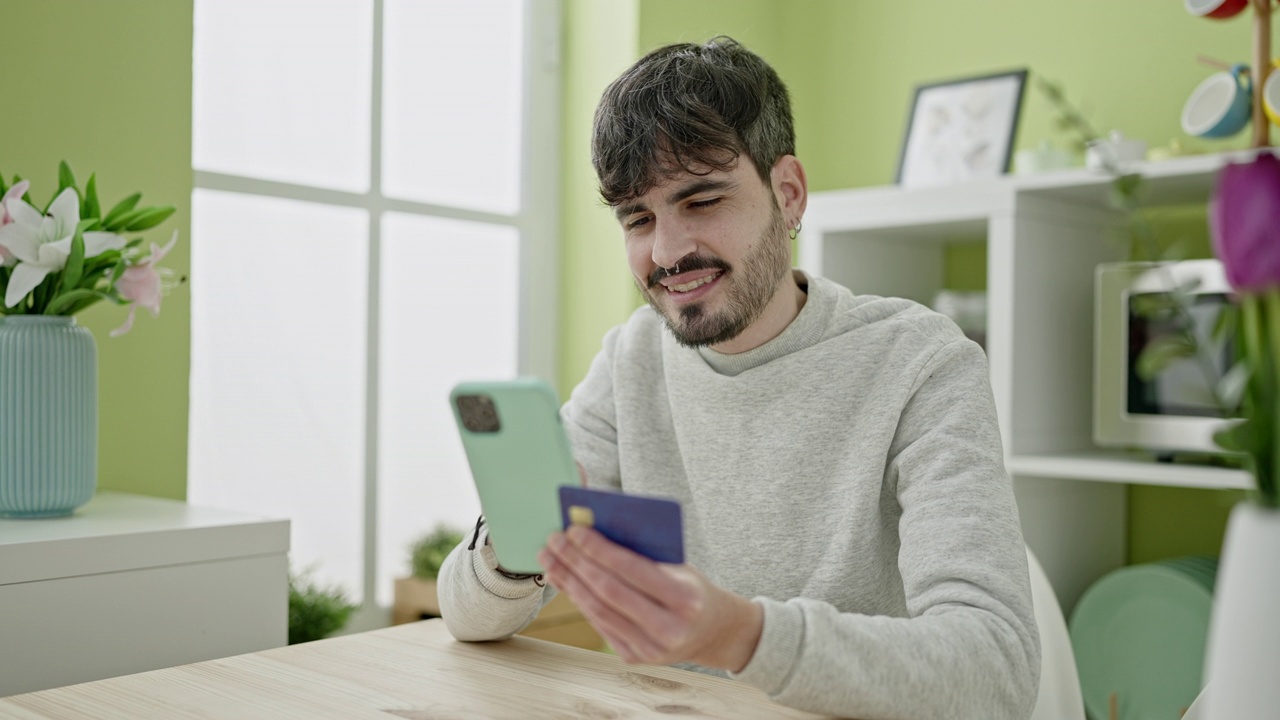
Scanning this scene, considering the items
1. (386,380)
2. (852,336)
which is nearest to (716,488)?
(852,336)

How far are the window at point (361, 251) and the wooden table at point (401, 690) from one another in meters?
1.25

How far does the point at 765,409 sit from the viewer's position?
1302 mm

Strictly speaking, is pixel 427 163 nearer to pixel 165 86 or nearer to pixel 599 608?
pixel 165 86

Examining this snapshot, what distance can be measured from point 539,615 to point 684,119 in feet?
4.58

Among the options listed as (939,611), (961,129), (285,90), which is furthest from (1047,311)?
(285,90)

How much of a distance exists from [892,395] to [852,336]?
109 millimetres

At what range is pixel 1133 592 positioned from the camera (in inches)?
84.9

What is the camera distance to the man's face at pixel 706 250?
1259mm

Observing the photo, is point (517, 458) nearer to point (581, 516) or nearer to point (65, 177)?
point (581, 516)

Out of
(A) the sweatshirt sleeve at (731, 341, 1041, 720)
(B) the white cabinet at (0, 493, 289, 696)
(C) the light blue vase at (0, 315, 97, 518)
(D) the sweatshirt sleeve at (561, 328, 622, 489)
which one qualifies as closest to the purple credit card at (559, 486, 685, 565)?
(A) the sweatshirt sleeve at (731, 341, 1041, 720)

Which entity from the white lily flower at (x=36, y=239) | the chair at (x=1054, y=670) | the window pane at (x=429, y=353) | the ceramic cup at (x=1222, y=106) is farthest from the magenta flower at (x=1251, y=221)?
the window pane at (x=429, y=353)

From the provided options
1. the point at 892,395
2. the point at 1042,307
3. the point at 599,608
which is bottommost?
the point at 599,608

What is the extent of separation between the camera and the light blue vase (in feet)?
4.65

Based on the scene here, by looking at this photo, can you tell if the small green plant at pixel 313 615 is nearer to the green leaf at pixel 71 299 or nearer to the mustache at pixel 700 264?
the green leaf at pixel 71 299
